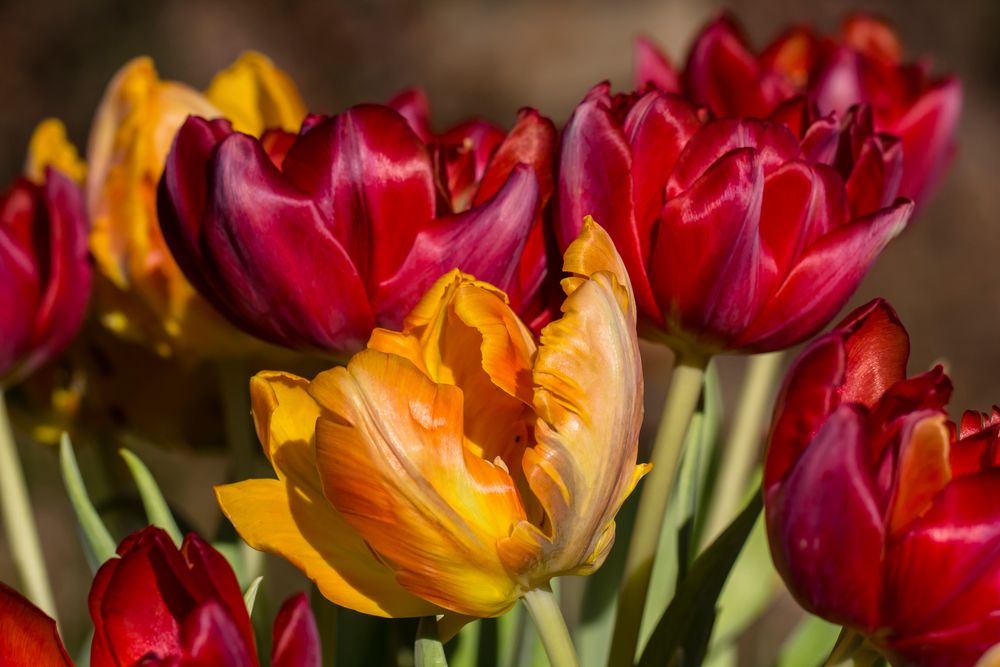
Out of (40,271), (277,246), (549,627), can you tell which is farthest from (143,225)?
(549,627)

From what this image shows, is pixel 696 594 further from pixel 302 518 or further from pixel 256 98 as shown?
pixel 256 98

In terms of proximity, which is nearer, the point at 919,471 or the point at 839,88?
the point at 919,471

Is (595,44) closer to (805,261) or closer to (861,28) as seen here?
Answer: (861,28)

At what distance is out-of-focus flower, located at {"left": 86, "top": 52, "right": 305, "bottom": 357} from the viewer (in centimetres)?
47

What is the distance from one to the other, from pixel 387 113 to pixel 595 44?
92.7 inches

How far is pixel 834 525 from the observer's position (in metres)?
0.28

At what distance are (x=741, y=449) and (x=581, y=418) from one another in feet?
0.90

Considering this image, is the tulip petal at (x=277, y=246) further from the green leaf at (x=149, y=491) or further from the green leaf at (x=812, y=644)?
the green leaf at (x=812, y=644)

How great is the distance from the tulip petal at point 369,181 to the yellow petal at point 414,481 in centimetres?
8

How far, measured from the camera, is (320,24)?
2.93 metres

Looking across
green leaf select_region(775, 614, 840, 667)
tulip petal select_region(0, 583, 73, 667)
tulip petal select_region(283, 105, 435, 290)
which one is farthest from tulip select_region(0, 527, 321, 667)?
green leaf select_region(775, 614, 840, 667)

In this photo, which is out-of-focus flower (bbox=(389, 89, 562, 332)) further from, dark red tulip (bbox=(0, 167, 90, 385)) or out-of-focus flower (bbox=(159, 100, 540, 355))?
dark red tulip (bbox=(0, 167, 90, 385))

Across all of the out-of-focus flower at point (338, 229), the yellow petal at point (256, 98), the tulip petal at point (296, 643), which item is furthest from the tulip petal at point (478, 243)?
the yellow petal at point (256, 98)

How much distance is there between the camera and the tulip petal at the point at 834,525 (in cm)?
27
